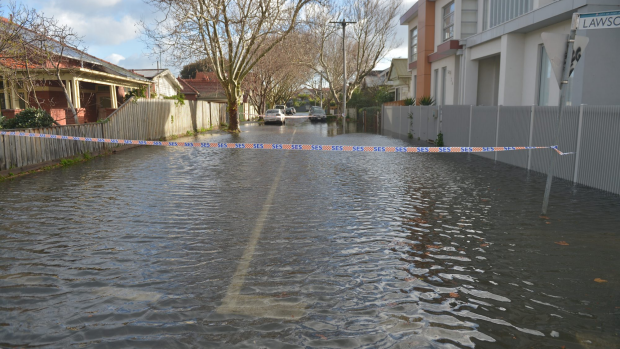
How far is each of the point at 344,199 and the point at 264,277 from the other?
14.4ft

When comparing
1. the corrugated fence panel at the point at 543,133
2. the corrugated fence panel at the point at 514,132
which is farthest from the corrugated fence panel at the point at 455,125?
the corrugated fence panel at the point at 543,133

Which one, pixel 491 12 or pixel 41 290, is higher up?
pixel 491 12

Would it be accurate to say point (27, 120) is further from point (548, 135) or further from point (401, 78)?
point (401, 78)

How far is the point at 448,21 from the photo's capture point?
1088 inches

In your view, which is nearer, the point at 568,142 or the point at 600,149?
the point at 600,149

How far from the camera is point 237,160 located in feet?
52.5

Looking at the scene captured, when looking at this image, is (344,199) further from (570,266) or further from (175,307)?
(175,307)

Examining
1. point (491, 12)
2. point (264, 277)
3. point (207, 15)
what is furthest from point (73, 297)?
point (207, 15)

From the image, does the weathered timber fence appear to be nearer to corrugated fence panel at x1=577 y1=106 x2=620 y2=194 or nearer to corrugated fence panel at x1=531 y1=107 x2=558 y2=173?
corrugated fence panel at x1=531 y1=107 x2=558 y2=173

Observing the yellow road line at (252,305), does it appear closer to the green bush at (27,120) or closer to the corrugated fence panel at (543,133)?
the corrugated fence panel at (543,133)

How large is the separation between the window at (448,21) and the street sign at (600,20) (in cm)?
2007

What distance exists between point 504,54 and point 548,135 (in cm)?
778

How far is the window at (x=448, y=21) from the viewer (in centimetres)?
2688

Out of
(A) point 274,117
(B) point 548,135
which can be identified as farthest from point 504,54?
(A) point 274,117
